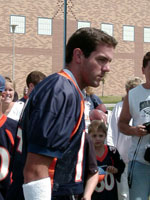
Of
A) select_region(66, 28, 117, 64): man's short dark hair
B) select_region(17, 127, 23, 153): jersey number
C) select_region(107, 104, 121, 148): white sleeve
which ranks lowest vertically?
select_region(107, 104, 121, 148): white sleeve

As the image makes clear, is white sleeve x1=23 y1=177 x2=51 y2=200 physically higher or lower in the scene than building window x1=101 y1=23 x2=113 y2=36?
lower

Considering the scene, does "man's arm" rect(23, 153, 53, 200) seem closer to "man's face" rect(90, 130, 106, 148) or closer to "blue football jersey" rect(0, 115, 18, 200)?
"blue football jersey" rect(0, 115, 18, 200)

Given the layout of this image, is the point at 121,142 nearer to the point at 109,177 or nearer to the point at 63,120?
the point at 109,177

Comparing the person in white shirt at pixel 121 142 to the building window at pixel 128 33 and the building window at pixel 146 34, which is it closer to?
→ the building window at pixel 128 33

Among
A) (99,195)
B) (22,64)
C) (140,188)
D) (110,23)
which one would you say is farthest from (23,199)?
(110,23)

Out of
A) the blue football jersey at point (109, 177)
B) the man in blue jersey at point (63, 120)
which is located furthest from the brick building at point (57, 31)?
the man in blue jersey at point (63, 120)

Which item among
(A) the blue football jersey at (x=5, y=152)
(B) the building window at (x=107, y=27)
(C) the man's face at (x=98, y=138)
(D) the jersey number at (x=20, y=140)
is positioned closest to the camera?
(D) the jersey number at (x=20, y=140)

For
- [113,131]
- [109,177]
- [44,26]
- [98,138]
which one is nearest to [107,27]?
[44,26]

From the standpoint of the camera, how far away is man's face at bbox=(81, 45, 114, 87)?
242cm

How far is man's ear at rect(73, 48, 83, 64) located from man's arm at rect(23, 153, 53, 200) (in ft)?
2.16

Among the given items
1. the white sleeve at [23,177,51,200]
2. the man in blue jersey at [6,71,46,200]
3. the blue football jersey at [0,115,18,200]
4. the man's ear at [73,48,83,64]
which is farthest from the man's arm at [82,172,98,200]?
the man's ear at [73,48,83,64]

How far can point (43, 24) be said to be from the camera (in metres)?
36.2

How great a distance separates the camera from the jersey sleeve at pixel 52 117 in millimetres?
2080

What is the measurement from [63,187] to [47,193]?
0.28m
